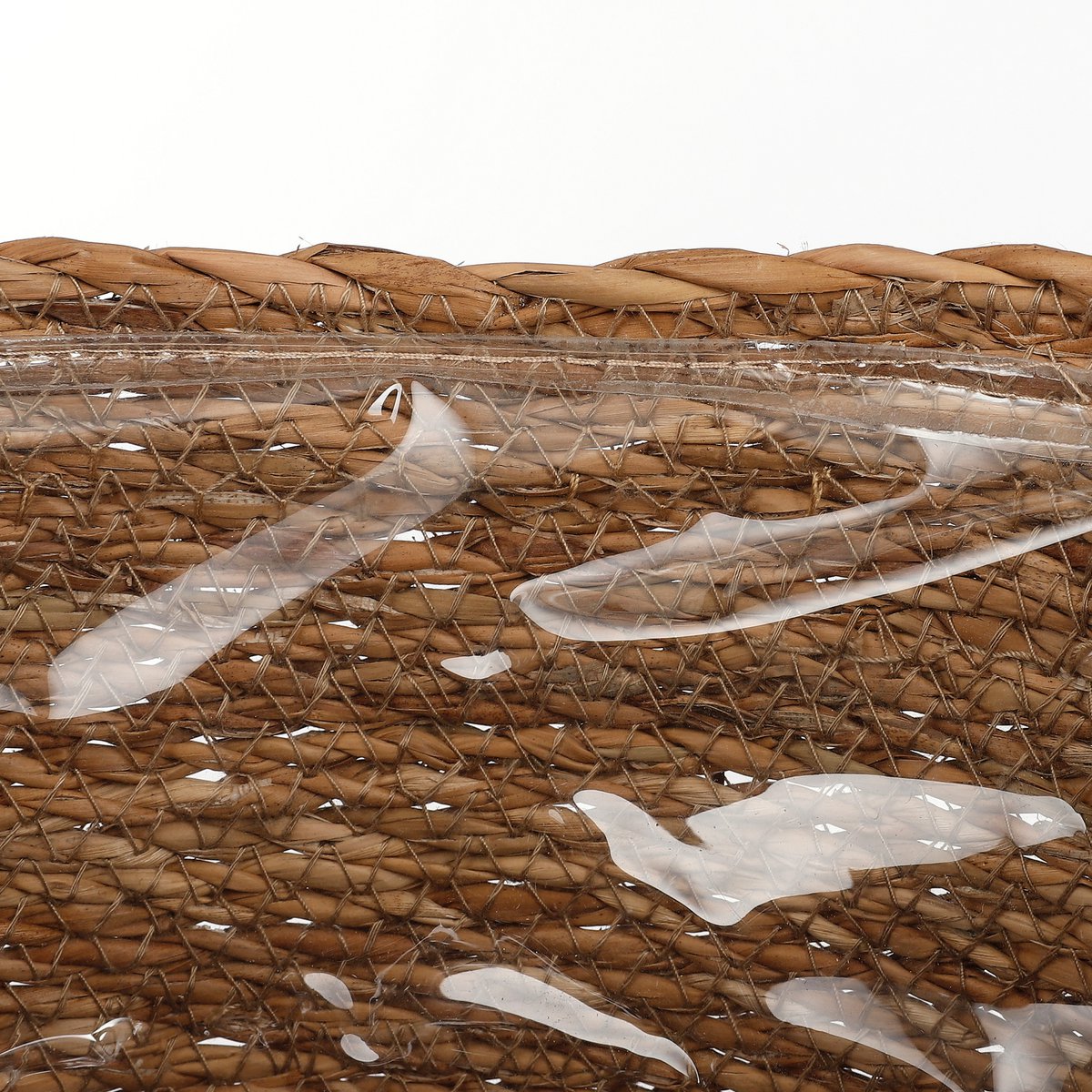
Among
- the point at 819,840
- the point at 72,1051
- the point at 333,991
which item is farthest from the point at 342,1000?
the point at 819,840

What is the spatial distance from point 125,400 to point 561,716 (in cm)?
26

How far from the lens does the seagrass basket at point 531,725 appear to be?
55 cm

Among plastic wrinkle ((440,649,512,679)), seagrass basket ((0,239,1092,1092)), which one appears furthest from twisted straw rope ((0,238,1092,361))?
plastic wrinkle ((440,649,512,679))

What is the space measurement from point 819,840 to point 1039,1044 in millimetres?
143

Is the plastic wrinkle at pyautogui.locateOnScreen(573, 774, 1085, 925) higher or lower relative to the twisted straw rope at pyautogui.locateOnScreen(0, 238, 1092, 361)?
lower

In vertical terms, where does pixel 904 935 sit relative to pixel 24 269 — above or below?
below

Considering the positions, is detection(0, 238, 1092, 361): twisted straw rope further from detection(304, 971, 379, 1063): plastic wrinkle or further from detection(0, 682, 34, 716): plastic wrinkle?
detection(304, 971, 379, 1063): plastic wrinkle

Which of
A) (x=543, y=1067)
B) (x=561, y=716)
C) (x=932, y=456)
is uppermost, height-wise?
(x=932, y=456)

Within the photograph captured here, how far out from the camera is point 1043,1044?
1.80 feet

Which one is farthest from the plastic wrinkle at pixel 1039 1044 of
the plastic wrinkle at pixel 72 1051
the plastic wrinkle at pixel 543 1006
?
the plastic wrinkle at pixel 72 1051

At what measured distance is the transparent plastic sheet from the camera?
21.5 inches

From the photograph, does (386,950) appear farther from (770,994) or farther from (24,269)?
(24,269)

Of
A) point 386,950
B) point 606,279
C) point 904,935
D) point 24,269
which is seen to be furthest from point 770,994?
point 24,269

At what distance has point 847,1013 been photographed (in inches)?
21.6
